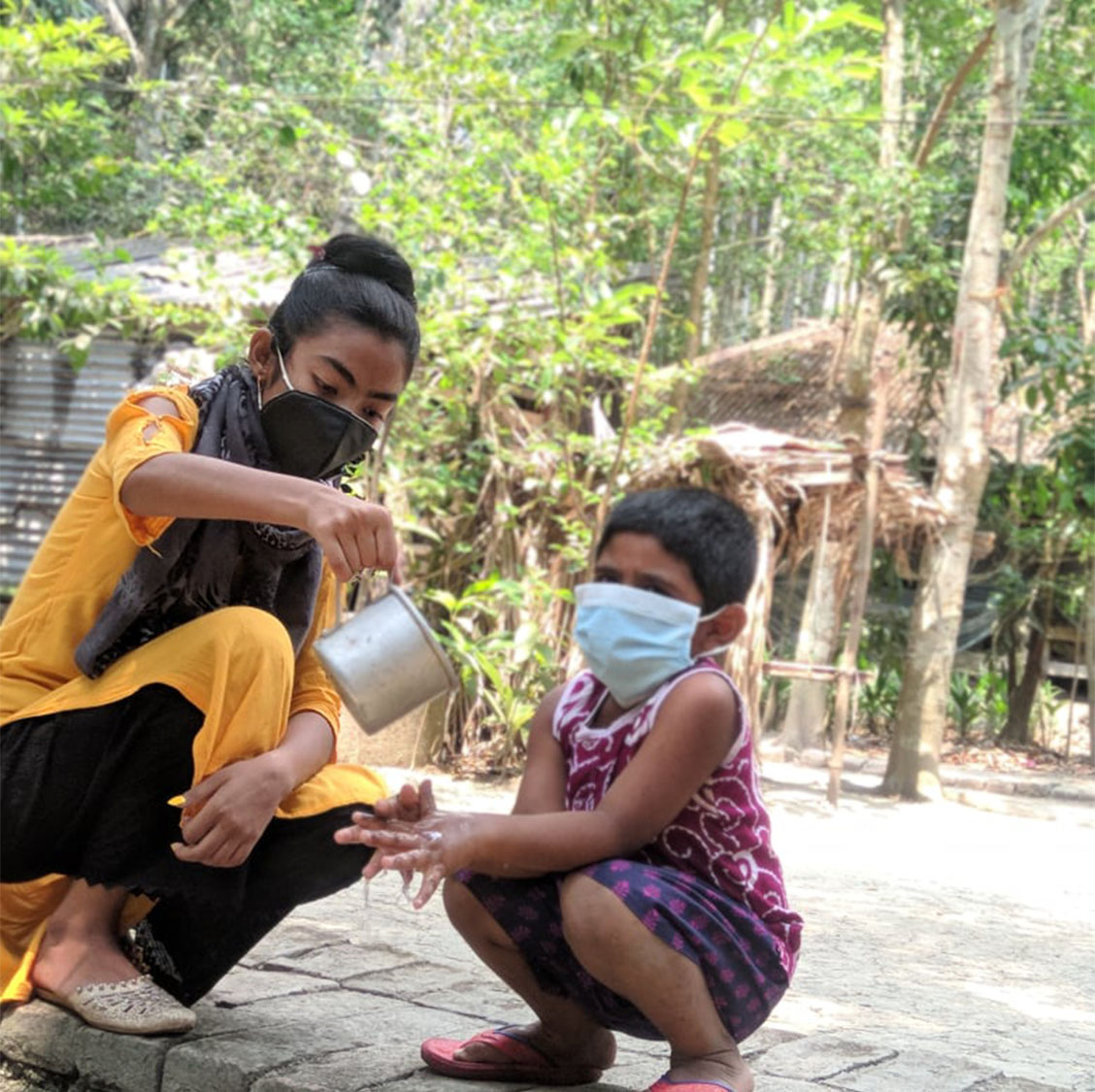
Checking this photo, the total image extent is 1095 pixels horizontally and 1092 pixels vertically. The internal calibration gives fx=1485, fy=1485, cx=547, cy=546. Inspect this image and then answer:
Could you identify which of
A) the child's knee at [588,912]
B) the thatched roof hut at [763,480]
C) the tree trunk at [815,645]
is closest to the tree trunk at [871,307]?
the tree trunk at [815,645]

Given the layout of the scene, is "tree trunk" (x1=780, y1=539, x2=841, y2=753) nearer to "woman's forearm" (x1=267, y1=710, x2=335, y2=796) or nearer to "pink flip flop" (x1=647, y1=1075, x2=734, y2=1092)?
"woman's forearm" (x1=267, y1=710, x2=335, y2=796)

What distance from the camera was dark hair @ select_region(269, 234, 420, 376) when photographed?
8.16ft

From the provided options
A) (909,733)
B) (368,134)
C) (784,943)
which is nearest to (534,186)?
(909,733)

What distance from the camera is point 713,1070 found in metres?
2.14

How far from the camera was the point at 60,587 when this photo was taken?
2543mm

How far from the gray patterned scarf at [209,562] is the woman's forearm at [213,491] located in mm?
169

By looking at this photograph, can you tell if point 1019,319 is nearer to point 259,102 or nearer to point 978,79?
point 978,79

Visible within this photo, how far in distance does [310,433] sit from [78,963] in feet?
3.21

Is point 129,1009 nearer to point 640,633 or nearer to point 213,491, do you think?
point 213,491

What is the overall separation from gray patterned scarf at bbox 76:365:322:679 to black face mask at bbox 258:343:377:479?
1.2 inches

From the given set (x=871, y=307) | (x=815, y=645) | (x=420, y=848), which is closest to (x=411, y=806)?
(x=420, y=848)

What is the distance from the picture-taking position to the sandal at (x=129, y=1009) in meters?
2.42

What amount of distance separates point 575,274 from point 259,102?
268 cm

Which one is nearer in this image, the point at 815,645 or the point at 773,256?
the point at 815,645
